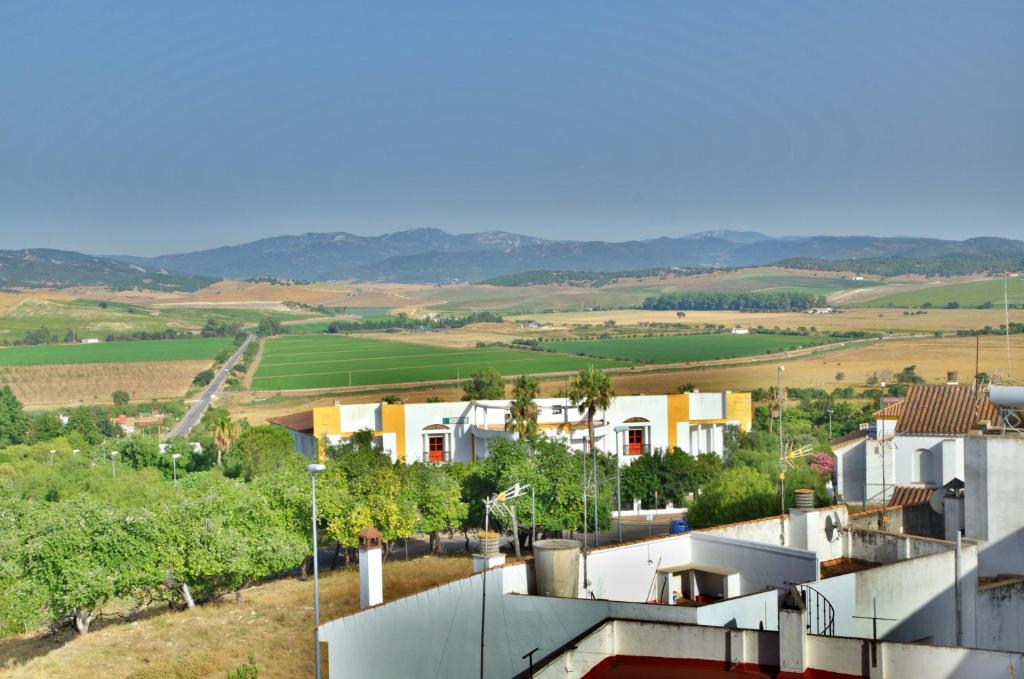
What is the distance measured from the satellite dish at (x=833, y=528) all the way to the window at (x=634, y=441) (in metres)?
47.4

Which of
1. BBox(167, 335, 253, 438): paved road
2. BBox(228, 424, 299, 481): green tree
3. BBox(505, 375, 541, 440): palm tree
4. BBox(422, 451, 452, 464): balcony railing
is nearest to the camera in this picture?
BBox(505, 375, 541, 440): palm tree

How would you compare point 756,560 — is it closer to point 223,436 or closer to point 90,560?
point 90,560

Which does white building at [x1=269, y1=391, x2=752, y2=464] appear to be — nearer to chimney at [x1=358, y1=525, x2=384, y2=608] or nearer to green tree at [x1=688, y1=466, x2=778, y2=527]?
green tree at [x1=688, y1=466, x2=778, y2=527]

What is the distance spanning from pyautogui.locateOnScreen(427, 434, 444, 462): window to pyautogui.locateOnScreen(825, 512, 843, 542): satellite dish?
50078 millimetres

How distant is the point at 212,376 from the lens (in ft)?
644

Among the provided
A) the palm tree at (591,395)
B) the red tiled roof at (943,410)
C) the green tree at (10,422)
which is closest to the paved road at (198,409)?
the green tree at (10,422)

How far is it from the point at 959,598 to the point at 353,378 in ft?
545

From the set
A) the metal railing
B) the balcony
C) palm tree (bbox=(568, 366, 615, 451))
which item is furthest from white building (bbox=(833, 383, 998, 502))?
the balcony

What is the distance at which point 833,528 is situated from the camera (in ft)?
88.6

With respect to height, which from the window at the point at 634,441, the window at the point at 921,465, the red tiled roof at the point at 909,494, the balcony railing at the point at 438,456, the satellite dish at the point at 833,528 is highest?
the satellite dish at the point at 833,528

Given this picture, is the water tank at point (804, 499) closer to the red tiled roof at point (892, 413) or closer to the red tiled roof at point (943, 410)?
the red tiled roof at point (943, 410)

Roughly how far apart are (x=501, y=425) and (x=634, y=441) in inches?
351

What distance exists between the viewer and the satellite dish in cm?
2699

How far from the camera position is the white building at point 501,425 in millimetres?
73625
